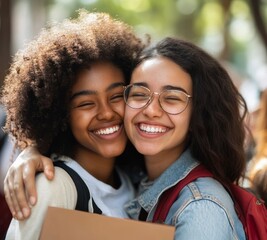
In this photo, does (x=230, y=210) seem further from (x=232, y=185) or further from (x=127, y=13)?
(x=127, y=13)

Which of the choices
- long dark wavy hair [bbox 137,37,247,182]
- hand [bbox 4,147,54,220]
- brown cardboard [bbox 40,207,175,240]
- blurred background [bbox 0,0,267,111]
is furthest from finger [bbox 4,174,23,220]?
blurred background [bbox 0,0,267,111]

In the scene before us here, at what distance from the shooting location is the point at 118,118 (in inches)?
103

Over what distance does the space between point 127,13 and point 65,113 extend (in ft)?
56.2

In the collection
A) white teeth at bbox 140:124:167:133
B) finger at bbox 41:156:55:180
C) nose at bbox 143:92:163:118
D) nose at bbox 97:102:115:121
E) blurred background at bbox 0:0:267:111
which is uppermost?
blurred background at bbox 0:0:267:111

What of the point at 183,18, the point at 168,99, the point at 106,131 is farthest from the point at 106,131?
the point at 183,18

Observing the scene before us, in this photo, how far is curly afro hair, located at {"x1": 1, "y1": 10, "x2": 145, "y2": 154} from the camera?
2508 mm

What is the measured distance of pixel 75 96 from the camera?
2566 millimetres

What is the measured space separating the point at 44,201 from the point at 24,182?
16cm

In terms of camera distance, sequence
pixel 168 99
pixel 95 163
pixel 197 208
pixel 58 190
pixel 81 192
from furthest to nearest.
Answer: pixel 95 163 < pixel 168 99 < pixel 81 192 < pixel 58 190 < pixel 197 208

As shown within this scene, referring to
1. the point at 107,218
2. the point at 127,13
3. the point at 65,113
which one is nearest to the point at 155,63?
the point at 65,113

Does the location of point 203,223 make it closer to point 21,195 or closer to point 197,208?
point 197,208

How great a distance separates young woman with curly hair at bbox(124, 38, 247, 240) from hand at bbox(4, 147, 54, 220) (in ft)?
1.59

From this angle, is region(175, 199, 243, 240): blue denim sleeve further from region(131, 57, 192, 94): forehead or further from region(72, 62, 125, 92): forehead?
region(72, 62, 125, 92): forehead

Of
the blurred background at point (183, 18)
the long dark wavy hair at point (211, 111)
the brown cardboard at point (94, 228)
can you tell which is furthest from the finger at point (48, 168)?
the blurred background at point (183, 18)
